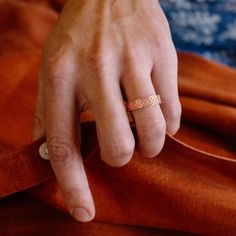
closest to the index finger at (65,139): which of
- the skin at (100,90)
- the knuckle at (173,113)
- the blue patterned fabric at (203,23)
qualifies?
the skin at (100,90)

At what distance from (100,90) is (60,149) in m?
0.07

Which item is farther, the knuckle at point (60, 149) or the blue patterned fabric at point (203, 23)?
the blue patterned fabric at point (203, 23)

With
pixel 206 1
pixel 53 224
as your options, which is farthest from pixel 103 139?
pixel 206 1

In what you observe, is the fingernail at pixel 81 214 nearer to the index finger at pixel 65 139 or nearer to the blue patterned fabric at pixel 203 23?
the index finger at pixel 65 139

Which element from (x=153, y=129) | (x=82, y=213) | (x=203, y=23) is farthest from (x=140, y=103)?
(x=203, y=23)

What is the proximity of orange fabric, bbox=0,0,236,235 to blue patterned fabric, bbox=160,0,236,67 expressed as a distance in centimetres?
18

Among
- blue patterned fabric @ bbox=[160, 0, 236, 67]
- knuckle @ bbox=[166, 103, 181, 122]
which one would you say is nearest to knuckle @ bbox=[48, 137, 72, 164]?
knuckle @ bbox=[166, 103, 181, 122]

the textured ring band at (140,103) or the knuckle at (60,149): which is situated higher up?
the textured ring band at (140,103)

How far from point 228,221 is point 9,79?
0.39 m

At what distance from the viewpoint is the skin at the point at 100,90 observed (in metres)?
0.46

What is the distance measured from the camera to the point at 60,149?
0.47m

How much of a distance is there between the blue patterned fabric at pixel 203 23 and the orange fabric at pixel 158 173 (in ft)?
0.60

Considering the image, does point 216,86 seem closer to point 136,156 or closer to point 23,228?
point 136,156

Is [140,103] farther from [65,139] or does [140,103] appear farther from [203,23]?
[203,23]
